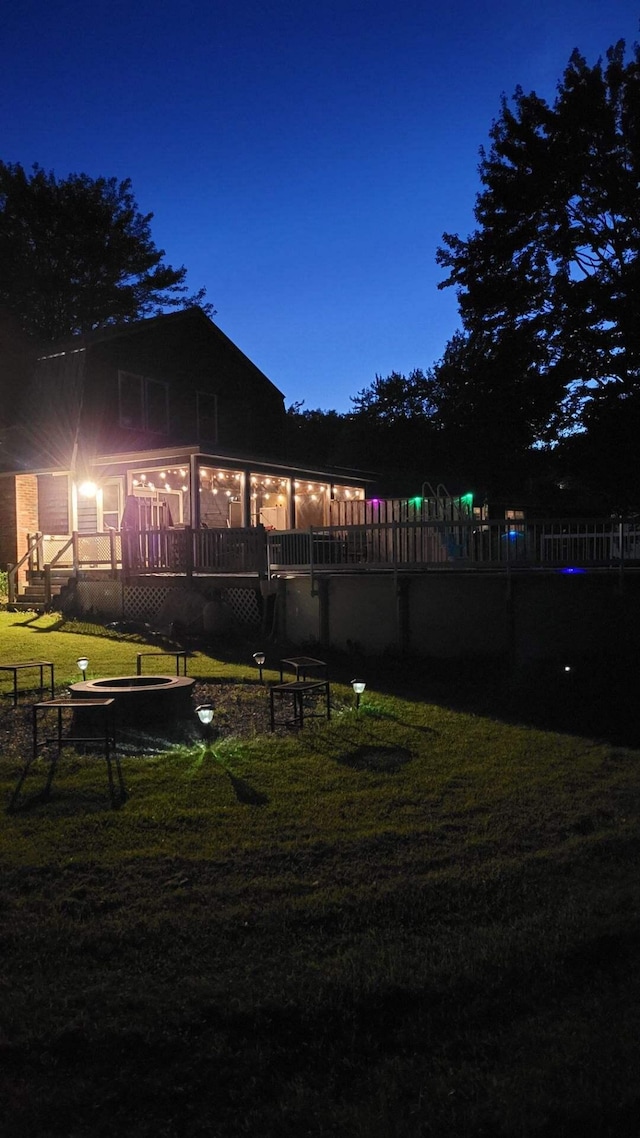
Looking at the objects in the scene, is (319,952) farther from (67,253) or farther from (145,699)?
(67,253)

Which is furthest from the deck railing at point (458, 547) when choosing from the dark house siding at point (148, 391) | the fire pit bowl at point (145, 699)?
the dark house siding at point (148, 391)

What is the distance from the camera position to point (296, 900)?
16.1 feet

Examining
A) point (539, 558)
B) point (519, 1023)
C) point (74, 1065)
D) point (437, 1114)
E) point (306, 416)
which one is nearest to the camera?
point (437, 1114)

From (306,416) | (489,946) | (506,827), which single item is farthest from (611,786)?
(306,416)

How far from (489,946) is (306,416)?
5169cm

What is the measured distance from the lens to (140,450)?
20.9 m

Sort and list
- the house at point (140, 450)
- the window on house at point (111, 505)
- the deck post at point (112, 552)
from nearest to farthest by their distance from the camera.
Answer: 1. the deck post at point (112, 552)
2. the house at point (140, 450)
3. the window on house at point (111, 505)

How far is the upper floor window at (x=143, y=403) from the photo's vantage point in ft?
78.2

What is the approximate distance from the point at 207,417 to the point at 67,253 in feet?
55.9

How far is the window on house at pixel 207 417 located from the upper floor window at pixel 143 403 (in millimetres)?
1403

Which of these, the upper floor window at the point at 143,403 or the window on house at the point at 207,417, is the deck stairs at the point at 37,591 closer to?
the upper floor window at the point at 143,403

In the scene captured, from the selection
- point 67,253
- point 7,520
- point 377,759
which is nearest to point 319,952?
point 377,759

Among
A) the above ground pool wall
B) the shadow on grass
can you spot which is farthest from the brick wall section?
the shadow on grass

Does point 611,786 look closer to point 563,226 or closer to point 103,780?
point 103,780
